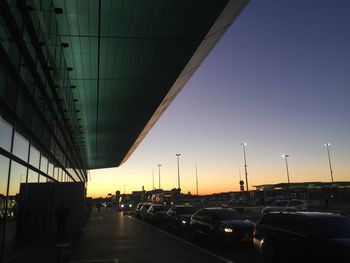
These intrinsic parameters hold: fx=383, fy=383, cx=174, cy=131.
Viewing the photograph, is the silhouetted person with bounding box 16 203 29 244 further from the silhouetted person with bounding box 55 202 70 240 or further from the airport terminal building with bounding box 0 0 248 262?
the silhouetted person with bounding box 55 202 70 240

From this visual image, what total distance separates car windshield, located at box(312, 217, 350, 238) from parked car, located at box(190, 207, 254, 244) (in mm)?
5361

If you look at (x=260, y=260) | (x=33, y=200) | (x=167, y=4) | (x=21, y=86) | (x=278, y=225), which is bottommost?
(x=260, y=260)

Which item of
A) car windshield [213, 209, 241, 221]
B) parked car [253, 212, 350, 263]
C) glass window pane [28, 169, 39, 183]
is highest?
glass window pane [28, 169, 39, 183]

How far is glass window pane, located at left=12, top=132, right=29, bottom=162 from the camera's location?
12231mm

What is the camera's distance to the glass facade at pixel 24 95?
416 inches

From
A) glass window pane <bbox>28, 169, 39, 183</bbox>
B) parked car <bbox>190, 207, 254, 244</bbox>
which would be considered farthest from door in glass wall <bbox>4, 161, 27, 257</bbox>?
parked car <bbox>190, 207, 254, 244</bbox>

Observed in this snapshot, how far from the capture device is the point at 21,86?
40.0ft

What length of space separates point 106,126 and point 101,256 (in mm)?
20797

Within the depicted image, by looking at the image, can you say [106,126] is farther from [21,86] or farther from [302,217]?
[302,217]

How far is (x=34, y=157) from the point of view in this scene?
1600 cm

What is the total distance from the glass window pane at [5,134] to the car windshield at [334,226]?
8.40 meters

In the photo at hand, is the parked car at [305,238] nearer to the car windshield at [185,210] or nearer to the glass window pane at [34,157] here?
the glass window pane at [34,157]

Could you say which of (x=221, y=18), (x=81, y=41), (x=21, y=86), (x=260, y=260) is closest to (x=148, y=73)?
(x=81, y=41)

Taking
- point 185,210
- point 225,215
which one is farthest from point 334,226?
point 185,210
